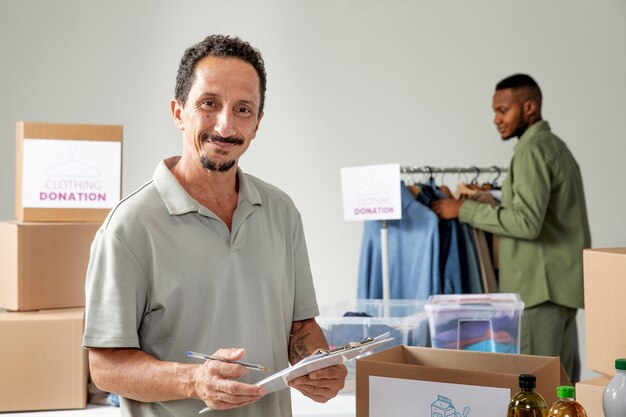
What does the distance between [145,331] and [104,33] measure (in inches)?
136

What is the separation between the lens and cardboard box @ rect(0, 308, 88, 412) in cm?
225

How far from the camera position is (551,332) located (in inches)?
135

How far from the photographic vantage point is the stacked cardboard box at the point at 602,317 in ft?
5.05

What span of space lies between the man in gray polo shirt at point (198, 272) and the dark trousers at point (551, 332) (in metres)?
1.98

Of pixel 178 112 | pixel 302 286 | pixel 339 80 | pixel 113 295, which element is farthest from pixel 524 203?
pixel 113 295

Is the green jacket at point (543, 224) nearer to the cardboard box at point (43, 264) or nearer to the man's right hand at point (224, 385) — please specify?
the cardboard box at point (43, 264)

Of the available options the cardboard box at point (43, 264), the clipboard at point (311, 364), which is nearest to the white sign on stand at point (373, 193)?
the cardboard box at point (43, 264)

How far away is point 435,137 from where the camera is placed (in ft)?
15.2

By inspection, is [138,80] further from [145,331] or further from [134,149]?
[145,331]

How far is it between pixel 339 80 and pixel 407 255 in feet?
5.07

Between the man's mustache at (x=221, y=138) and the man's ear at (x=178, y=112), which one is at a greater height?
the man's ear at (x=178, y=112)

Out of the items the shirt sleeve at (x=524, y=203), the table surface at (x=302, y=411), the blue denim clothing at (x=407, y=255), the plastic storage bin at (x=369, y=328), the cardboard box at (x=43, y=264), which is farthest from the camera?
the blue denim clothing at (x=407, y=255)

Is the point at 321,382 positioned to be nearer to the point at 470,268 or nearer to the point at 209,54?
the point at 209,54

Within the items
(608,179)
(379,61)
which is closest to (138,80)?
(379,61)
